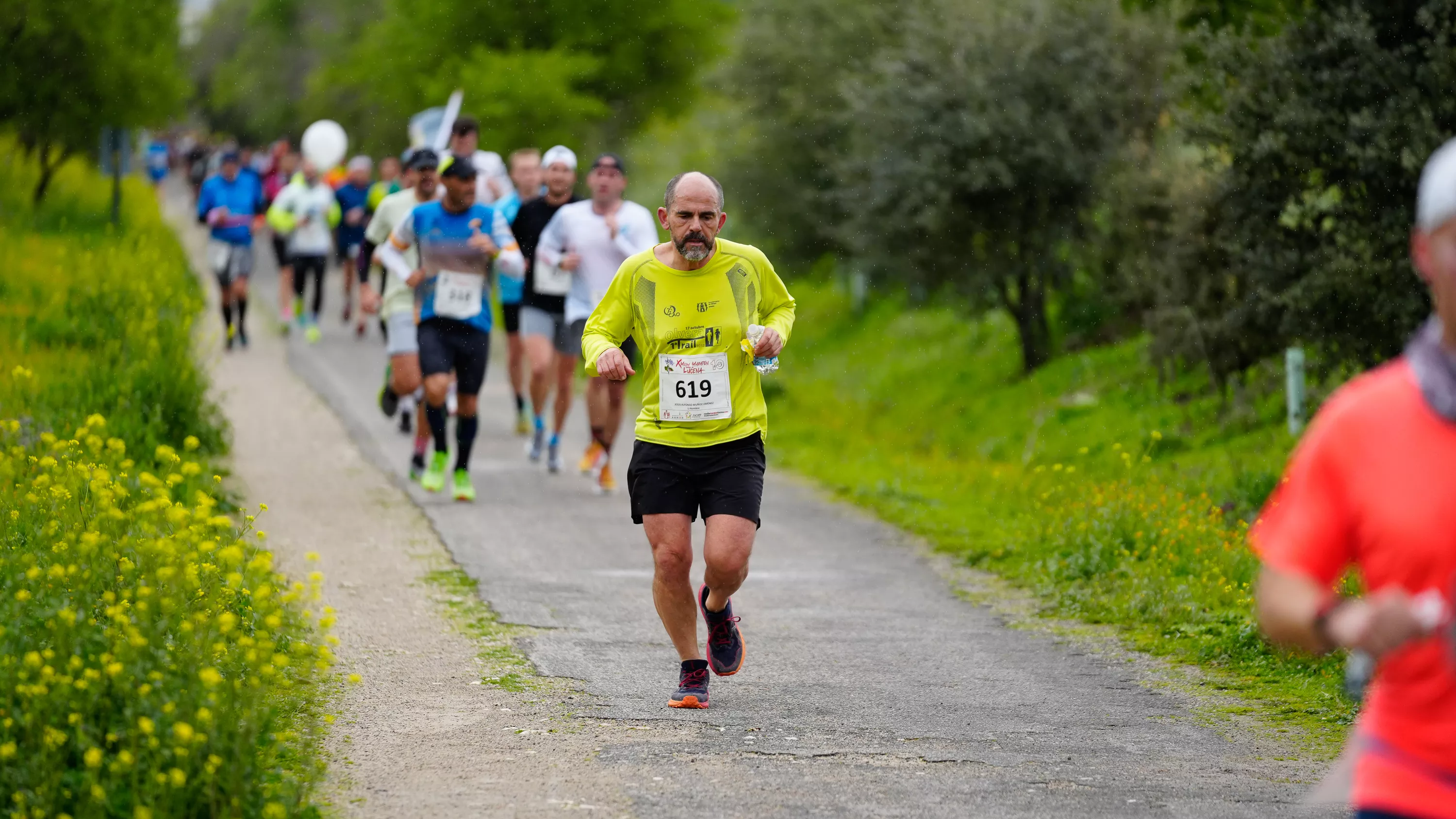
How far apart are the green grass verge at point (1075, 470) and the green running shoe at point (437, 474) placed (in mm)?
2951

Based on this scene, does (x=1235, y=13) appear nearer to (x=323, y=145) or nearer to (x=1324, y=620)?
(x=1324, y=620)

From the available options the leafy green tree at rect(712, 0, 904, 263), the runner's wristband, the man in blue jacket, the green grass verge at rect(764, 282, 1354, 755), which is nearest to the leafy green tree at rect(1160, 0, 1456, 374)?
the green grass verge at rect(764, 282, 1354, 755)

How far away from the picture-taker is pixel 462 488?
11.9 m

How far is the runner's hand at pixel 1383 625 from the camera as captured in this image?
2809 mm

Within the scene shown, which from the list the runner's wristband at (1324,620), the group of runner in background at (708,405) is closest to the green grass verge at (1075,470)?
the group of runner in background at (708,405)

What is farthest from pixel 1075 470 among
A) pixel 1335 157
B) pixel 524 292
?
pixel 524 292

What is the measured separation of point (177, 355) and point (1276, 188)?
336 inches

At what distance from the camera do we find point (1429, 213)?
2916 millimetres

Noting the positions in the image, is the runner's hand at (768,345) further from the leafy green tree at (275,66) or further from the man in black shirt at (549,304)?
the leafy green tree at (275,66)

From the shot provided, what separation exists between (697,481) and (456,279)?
515 cm

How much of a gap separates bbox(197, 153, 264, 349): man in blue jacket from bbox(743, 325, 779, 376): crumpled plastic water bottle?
46.4ft

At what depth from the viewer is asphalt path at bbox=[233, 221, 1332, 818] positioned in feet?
18.8

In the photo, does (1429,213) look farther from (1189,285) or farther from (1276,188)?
(1189,285)

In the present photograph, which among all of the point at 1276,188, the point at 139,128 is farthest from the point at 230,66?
the point at 1276,188
